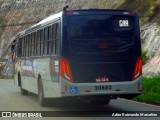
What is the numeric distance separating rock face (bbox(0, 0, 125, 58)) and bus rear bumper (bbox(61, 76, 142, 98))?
140 feet

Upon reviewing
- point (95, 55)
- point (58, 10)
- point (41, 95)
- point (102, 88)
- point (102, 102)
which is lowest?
point (102, 102)

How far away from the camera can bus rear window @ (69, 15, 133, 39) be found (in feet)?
48.5

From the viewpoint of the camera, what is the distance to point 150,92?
19.9m

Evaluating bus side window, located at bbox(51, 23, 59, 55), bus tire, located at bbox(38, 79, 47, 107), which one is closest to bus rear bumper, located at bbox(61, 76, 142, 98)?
bus side window, located at bbox(51, 23, 59, 55)

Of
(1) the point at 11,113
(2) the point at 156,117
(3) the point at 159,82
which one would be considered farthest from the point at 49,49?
(3) the point at 159,82

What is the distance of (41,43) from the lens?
17594 mm

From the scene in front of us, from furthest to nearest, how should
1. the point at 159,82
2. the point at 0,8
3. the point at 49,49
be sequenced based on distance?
the point at 0,8 → the point at 159,82 → the point at 49,49

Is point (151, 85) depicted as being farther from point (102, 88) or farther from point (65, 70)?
point (65, 70)

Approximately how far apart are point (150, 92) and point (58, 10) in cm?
4036

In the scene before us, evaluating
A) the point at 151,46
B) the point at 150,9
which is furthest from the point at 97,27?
the point at 150,9

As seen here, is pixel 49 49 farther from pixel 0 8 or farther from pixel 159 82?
pixel 0 8

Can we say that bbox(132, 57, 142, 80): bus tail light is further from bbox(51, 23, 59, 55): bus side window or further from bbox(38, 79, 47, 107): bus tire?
bbox(38, 79, 47, 107): bus tire

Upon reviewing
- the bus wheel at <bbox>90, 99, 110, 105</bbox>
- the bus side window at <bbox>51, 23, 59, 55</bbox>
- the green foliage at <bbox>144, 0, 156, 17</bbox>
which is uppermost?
the green foliage at <bbox>144, 0, 156, 17</bbox>

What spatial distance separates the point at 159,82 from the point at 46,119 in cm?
849
